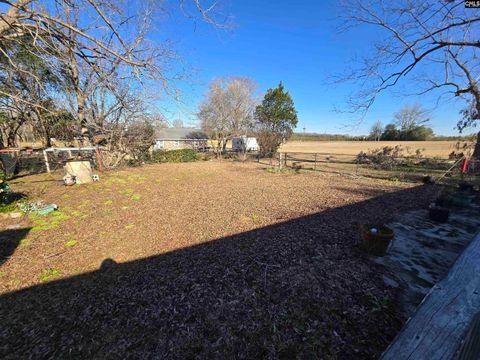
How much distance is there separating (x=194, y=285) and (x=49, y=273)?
8.43 ft

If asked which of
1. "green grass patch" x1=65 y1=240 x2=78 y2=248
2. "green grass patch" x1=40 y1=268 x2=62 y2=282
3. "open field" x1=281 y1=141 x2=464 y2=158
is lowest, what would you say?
"green grass patch" x1=40 y1=268 x2=62 y2=282

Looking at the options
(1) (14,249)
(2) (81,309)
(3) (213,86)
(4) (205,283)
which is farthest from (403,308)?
(3) (213,86)

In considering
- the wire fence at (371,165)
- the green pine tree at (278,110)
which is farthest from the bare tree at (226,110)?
the wire fence at (371,165)

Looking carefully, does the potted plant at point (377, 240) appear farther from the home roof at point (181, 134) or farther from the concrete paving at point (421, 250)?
the home roof at point (181, 134)

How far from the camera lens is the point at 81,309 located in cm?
251

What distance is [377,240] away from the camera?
3.34 meters

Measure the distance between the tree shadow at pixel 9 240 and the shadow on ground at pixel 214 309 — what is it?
146 cm

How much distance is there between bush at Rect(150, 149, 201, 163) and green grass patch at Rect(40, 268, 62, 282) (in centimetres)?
1570

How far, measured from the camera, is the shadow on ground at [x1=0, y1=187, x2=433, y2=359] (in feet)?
6.51

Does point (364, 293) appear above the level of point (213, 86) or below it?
below

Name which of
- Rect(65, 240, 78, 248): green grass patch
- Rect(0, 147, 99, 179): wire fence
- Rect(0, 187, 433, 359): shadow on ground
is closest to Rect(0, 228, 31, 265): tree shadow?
Rect(65, 240, 78, 248): green grass patch

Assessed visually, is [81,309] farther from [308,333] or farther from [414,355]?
[414,355]

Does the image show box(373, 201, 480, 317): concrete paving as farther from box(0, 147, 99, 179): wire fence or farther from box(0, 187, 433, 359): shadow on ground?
box(0, 147, 99, 179): wire fence

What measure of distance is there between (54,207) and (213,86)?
25504mm
